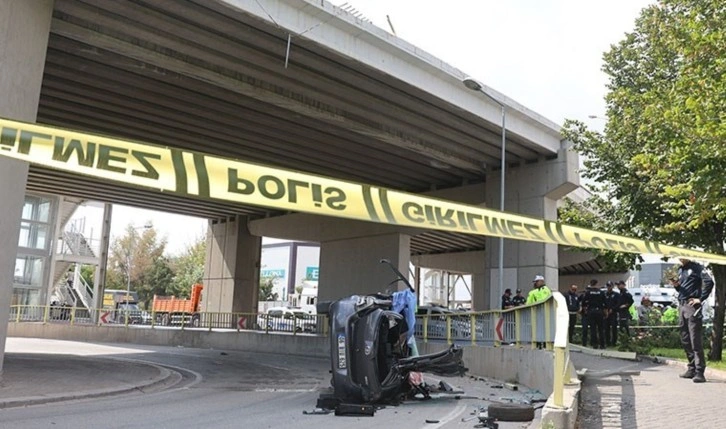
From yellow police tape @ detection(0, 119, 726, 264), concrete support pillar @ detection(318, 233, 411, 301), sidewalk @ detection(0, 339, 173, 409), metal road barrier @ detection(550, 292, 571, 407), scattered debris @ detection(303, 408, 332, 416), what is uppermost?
concrete support pillar @ detection(318, 233, 411, 301)

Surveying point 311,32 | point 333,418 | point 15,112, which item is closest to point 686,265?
point 333,418

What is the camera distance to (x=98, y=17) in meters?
13.9

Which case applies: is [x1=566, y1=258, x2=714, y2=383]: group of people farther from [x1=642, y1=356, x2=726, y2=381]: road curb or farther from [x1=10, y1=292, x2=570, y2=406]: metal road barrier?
[x1=10, y1=292, x2=570, y2=406]: metal road barrier

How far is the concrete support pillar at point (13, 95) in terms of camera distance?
33.5 ft

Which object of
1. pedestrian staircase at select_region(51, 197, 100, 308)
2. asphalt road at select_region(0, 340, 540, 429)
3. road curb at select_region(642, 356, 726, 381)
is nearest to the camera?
asphalt road at select_region(0, 340, 540, 429)

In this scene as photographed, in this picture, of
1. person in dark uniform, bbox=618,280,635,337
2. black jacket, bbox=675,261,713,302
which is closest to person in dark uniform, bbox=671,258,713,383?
black jacket, bbox=675,261,713,302

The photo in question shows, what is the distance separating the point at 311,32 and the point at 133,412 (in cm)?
966

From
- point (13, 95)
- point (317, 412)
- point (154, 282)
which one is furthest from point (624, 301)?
point (154, 282)

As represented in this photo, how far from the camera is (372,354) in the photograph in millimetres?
7484

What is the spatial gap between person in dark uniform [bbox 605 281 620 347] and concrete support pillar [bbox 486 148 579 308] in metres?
6.43

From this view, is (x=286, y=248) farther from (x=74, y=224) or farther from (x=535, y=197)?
(x=535, y=197)

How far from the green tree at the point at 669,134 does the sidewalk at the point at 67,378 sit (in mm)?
10278

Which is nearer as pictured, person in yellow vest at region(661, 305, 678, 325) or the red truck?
the red truck

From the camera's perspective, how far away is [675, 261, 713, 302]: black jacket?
9047 mm
